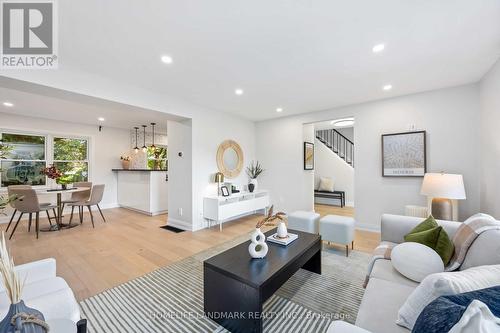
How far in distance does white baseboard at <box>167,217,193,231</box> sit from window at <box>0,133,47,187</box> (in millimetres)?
3591

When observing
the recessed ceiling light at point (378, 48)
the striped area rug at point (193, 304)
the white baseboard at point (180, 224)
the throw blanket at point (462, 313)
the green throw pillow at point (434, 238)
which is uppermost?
the recessed ceiling light at point (378, 48)

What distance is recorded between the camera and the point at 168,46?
217 centimetres

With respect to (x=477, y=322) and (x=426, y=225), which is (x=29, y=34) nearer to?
(x=477, y=322)

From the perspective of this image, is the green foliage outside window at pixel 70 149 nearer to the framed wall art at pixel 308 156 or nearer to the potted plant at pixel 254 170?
the potted plant at pixel 254 170

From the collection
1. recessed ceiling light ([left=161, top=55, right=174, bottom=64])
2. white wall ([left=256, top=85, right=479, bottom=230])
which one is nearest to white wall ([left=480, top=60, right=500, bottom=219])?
white wall ([left=256, top=85, right=479, bottom=230])

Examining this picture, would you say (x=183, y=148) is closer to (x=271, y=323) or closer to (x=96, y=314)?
(x=96, y=314)

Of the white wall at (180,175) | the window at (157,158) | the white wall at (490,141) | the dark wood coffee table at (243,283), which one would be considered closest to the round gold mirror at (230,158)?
the white wall at (180,175)

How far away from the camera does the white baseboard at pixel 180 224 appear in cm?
406

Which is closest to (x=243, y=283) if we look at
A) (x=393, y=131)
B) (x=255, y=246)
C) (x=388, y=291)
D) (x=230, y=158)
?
(x=255, y=246)

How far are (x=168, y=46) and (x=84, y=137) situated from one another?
16.9ft

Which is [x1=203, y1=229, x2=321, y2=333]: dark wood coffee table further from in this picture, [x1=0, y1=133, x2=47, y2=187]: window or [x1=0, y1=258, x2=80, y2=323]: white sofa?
[x1=0, y1=133, x2=47, y2=187]: window

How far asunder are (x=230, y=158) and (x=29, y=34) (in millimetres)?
3551

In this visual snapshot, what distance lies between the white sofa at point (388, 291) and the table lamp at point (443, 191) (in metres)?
1.70

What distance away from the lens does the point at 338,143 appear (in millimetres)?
7445
